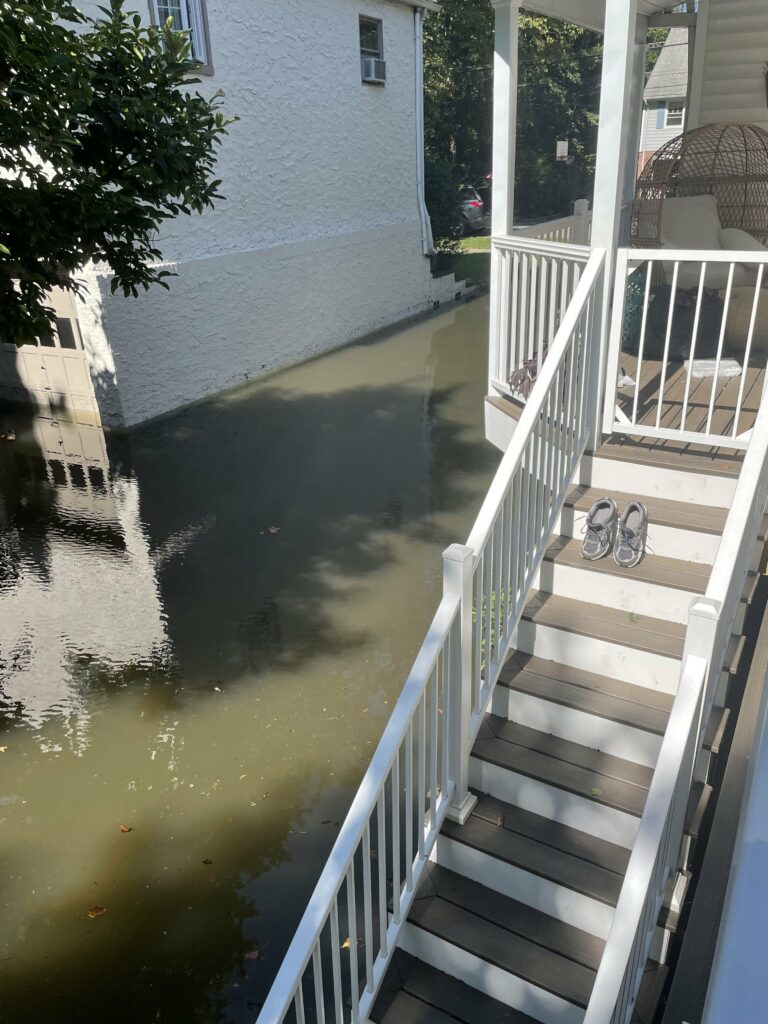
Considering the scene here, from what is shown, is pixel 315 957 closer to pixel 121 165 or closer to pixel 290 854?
pixel 290 854

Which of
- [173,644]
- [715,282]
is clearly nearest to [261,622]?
[173,644]

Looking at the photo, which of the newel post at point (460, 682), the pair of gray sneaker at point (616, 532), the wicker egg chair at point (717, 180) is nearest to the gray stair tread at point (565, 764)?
the newel post at point (460, 682)

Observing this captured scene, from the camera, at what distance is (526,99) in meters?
25.2

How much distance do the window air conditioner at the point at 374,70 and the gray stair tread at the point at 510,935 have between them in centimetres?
1251

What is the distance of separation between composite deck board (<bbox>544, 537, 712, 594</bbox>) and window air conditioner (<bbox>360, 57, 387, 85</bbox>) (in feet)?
36.9

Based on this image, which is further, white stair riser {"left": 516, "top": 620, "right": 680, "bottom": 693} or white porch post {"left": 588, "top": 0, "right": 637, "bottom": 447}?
white porch post {"left": 588, "top": 0, "right": 637, "bottom": 447}

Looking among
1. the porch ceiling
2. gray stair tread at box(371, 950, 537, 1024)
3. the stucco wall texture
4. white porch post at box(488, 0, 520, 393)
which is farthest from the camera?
the stucco wall texture

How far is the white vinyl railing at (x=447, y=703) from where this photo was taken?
2.35 meters

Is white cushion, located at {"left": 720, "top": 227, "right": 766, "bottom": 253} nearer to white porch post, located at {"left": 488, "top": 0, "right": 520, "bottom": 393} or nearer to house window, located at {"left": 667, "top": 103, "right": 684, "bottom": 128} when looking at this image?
white porch post, located at {"left": 488, "top": 0, "right": 520, "bottom": 393}

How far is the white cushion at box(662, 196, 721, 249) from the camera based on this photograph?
562cm

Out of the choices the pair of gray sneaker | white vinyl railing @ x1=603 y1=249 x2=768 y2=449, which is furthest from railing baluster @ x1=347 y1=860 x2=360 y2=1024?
white vinyl railing @ x1=603 y1=249 x2=768 y2=449

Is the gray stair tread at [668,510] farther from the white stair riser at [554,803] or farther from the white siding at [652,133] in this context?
the white siding at [652,133]

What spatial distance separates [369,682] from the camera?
484 centimetres

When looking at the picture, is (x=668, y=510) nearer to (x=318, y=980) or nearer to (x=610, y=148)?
(x=610, y=148)
